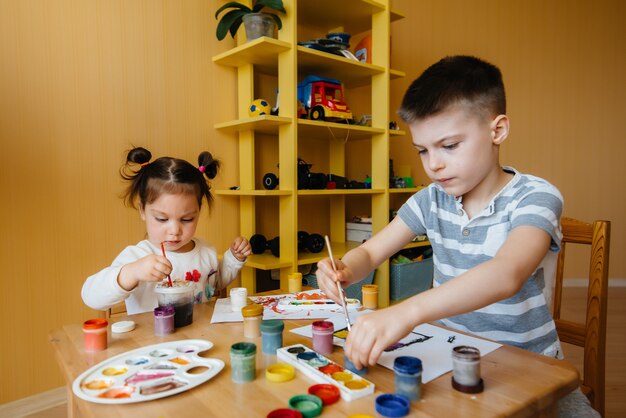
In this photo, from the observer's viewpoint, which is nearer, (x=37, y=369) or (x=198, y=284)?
(x=198, y=284)

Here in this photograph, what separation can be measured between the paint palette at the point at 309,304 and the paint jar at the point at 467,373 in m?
0.42

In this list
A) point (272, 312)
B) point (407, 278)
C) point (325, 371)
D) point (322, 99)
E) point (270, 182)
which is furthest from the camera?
point (407, 278)

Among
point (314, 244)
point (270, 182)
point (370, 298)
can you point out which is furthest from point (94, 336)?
point (314, 244)

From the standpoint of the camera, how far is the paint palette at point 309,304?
1028 mm

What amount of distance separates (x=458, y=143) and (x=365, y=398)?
54 cm

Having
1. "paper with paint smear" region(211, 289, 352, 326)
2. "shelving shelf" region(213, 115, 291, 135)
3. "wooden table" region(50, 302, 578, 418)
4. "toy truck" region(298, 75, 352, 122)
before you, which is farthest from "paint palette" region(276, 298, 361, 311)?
"toy truck" region(298, 75, 352, 122)

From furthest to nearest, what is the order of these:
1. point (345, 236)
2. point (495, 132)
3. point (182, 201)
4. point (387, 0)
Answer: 1. point (345, 236)
2. point (387, 0)
3. point (182, 201)
4. point (495, 132)

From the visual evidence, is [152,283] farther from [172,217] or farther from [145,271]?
[145,271]

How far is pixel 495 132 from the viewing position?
93cm

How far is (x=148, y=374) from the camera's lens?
2.17ft

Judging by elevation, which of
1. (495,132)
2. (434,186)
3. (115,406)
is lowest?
(115,406)

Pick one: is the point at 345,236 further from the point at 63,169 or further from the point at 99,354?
the point at 99,354

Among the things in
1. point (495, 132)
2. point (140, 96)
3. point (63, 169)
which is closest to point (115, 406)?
point (495, 132)

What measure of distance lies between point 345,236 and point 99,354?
6.62 feet
